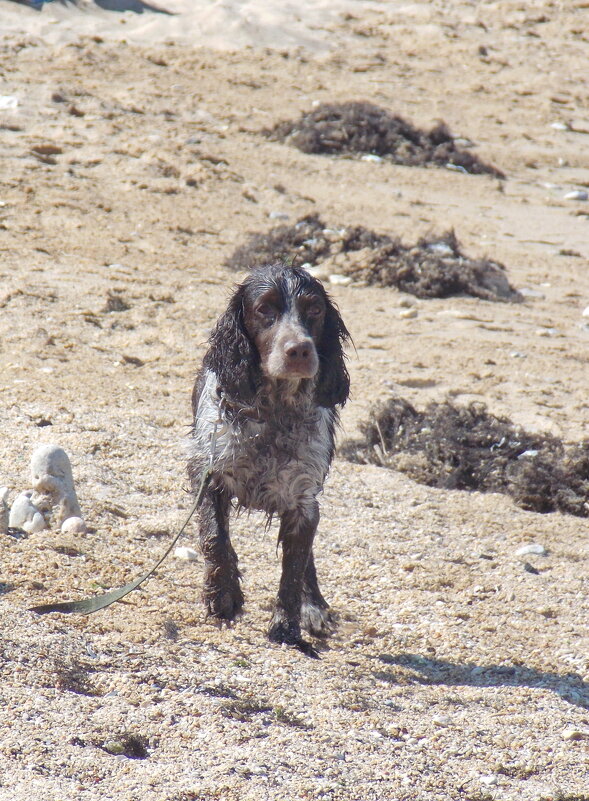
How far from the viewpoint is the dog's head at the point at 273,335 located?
190 inches

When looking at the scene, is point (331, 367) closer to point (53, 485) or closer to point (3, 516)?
point (53, 485)

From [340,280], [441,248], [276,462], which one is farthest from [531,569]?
[441,248]

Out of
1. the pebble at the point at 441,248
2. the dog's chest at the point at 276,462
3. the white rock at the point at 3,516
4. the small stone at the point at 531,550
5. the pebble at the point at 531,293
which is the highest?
the dog's chest at the point at 276,462

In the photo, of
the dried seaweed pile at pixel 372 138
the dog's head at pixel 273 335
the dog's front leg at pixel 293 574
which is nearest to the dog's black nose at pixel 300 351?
the dog's head at pixel 273 335

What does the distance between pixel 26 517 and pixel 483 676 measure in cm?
220

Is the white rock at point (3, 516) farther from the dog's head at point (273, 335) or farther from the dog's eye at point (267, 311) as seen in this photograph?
the dog's eye at point (267, 311)

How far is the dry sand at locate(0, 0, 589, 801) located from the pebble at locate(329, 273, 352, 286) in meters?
0.29

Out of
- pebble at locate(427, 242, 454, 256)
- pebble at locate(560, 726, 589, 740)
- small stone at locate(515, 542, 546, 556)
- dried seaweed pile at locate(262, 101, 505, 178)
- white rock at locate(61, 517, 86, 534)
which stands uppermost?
dried seaweed pile at locate(262, 101, 505, 178)

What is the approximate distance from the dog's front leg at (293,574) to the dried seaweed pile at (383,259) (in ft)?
17.3

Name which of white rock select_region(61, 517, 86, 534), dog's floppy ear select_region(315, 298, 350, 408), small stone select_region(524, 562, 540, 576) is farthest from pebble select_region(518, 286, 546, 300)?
white rock select_region(61, 517, 86, 534)

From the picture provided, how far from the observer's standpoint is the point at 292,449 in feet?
16.1

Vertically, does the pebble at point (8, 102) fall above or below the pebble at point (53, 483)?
above

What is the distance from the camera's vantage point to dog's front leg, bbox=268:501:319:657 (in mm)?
4824

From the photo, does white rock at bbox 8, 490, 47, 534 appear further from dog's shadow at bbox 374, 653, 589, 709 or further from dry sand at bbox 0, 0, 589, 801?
dog's shadow at bbox 374, 653, 589, 709
